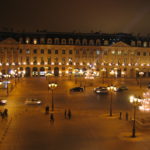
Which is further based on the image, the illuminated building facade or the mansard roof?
the mansard roof

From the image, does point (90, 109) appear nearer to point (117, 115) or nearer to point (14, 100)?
point (117, 115)

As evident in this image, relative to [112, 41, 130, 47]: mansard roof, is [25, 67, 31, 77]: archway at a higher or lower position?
lower

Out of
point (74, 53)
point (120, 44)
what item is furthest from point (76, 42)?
point (120, 44)

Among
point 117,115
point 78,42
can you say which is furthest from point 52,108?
point 78,42

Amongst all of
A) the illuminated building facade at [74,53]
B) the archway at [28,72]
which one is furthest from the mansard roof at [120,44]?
the archway at [28,72]

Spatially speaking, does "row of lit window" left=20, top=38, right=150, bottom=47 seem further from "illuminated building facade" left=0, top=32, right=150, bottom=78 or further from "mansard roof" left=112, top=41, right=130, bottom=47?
"mansard roof" left=112, top=41, right=130, bottom=47

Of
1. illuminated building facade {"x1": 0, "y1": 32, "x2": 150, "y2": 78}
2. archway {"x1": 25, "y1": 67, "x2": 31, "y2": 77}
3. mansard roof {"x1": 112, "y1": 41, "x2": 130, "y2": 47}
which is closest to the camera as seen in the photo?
illuminated building facade {"x1": 0, "y1": 32, "x2": 150, "y2": 78}

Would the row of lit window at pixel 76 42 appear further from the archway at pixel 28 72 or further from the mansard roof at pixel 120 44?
the archway at pixel 28 72

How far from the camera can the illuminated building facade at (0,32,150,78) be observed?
74.8 m

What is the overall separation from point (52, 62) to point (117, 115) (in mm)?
50824

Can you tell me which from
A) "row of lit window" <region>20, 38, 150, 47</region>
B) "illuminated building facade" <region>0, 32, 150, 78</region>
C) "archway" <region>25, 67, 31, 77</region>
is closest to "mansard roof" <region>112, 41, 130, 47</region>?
"illuminated building facade" <region>0, 32, 150, 78</region>

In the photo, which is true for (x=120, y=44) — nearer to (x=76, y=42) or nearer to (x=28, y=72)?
(x=76, y=42)

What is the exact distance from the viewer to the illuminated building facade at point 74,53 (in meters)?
74.8

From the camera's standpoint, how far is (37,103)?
3469cm
